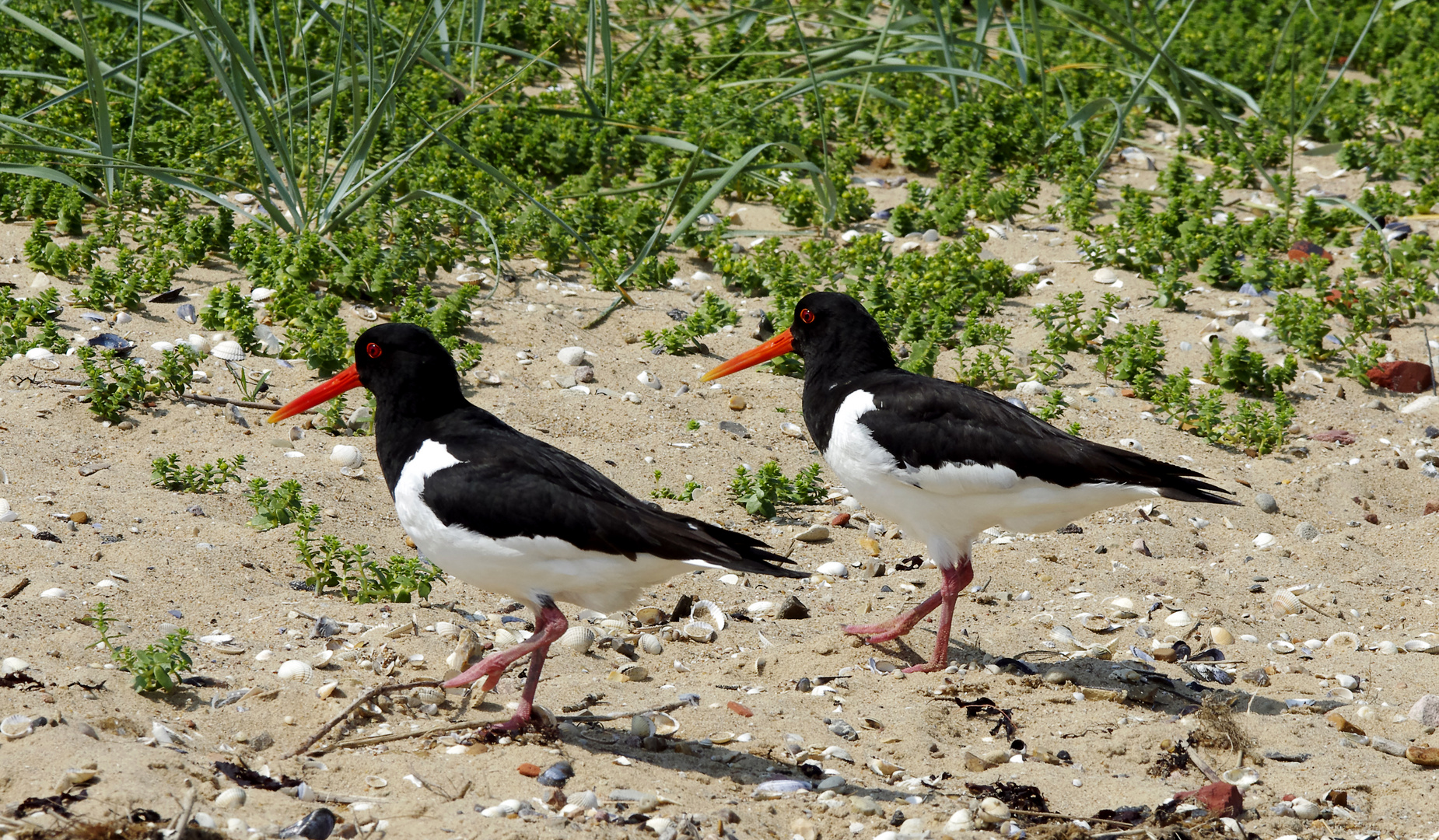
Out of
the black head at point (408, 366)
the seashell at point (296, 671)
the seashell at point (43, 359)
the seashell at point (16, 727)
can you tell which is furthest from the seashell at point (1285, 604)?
the seashell at point (43, 359)

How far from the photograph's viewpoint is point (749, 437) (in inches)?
271

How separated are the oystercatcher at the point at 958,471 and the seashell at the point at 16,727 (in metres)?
2.86

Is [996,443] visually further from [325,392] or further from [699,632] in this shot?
[325,392]

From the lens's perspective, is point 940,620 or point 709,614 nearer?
point 940,620

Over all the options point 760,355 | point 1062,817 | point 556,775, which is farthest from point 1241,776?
point 760,355

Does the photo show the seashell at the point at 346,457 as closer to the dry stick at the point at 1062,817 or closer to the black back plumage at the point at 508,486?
the black back plumage at the point at 508,486

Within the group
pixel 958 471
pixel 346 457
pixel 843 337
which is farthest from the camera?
pixel 346 457

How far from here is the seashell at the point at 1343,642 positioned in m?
5.20

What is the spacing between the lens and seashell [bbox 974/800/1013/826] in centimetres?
389

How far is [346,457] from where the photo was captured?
616 centimetres

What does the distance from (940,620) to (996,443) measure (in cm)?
73

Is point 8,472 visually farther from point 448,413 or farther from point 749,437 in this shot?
point 749,437

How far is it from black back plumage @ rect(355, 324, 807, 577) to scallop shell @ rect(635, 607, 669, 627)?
86 centimetres

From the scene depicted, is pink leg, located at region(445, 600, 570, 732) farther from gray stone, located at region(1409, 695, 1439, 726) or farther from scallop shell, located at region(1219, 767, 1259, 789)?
gray stone, located at region(1409, 695, 1439, 726)
